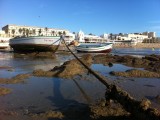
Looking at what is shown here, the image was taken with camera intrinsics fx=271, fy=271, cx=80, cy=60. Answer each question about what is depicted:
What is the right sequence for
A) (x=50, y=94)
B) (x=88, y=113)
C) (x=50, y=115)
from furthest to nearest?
(x=50, y=94)
(x=88, y=113)
(x=50, y=115)

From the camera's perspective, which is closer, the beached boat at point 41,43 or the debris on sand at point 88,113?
the debris on sand at point 88,113

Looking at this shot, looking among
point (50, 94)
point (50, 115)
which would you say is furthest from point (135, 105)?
point (50, 94)

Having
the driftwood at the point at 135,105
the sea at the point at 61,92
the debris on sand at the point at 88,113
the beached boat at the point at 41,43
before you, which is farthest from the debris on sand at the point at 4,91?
the beached boat at the point at 41,43

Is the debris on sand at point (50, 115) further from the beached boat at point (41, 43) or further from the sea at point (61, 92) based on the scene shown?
the beached boat at point (41, 43)

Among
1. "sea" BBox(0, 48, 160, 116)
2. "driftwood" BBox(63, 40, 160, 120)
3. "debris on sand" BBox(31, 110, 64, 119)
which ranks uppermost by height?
"driftwood" BBox(63, 40, 160, 120)

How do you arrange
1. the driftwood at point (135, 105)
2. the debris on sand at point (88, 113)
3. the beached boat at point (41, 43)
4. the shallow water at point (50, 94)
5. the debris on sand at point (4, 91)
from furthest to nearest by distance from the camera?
the beached boat at point (41, 43) < the debris on sand at point (4, 91) < the shallow water at point (50, 94) < the debris on sand at point (88, 113) < the driftwood at point (135, 105)

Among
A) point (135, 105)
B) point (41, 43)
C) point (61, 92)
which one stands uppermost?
point (41, 43)

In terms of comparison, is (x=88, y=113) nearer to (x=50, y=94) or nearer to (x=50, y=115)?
(x=50, y=115)

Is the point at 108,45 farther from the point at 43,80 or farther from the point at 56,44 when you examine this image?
the point at 43,80

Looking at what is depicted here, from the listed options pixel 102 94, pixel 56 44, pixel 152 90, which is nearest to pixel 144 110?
pixel 102 94

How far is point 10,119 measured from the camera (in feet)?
21.5

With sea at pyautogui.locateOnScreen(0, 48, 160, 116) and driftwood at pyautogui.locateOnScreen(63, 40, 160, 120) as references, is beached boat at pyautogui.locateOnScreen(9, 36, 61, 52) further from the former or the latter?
driftwood at pyautogui.locateOnScreen(63, 40, 160, 120)

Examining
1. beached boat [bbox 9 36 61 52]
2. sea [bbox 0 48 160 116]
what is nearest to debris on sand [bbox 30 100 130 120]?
sea [bbox 0 48 160 116]

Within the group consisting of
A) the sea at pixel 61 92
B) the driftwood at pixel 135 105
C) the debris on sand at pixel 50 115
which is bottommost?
the sea at pixel 61 92
